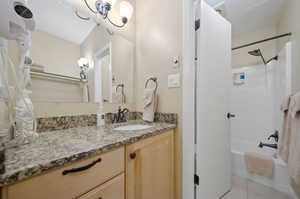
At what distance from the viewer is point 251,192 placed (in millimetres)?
1429

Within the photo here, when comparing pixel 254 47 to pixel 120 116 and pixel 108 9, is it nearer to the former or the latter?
pixel 108 9

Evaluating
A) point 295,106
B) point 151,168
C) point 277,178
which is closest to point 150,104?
point 151,168

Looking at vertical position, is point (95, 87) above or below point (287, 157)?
above

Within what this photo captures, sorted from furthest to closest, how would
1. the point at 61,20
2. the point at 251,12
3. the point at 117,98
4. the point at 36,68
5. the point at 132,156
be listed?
1. the point at 251,12
2. the point at 117,98
3. the point at 61,20
4. the point at 36,68
5. the point at 132,156

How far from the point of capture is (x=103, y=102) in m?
1.27

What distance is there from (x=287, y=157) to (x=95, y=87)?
1.79 metres

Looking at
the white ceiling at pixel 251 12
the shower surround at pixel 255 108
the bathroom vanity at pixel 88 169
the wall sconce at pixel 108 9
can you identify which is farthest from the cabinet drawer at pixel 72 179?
the white ceiling at pixel 251 12

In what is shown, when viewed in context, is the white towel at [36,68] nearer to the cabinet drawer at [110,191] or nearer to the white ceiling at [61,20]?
the white ceiling at [61,20]

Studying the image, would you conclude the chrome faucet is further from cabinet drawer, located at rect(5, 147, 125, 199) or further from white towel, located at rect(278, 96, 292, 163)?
white towel, located at rect(278, 96, 292, 163)

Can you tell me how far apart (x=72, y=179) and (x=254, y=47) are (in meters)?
3.22

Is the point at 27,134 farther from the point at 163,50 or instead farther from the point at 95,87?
the point at 163,50

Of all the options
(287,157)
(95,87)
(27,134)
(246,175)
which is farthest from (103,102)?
(246,175)

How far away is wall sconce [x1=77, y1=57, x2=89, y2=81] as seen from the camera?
1.10 metres

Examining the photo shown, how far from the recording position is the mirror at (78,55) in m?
0.90
